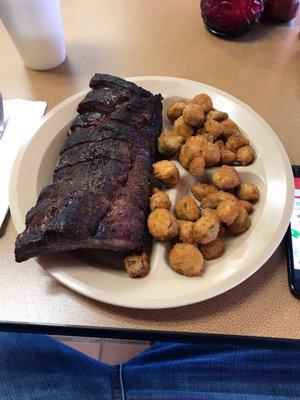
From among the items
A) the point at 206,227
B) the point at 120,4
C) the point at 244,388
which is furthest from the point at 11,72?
the point at 244,388

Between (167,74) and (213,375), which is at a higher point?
(167,74)

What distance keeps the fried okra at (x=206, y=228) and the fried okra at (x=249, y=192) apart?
0.12 m

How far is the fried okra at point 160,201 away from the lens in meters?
0.79

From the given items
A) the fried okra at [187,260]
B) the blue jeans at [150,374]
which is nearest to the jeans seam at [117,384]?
the blue jeans at [150,374]

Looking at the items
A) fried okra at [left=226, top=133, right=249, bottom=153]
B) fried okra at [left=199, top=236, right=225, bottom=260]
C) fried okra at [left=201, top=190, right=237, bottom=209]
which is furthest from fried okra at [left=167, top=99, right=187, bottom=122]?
fried okra at [left=199, top=236, right=225, bottom=260]

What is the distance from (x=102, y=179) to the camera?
763mm

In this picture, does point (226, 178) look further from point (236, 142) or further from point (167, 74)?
point (167, 74)

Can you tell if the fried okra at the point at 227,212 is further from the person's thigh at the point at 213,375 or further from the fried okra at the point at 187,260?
the person's thigh at the point at 213,375

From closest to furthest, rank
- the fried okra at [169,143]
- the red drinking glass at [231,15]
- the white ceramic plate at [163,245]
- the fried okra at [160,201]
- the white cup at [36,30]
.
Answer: the white ceramic plate at [163,245] → the fried okra at [160,201] → the fried okra at [169,143] → the white cup at [36,30] → the red drinking glass at [231,15]

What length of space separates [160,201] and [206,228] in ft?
0.39

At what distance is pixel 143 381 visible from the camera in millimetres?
960

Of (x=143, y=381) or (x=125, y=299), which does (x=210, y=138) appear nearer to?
(x=125, y=299)

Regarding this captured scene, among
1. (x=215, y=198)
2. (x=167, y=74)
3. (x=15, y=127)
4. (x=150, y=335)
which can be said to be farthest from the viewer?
(x=167, y=74)

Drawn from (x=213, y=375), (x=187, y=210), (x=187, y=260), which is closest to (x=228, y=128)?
(x=187, y=210)
